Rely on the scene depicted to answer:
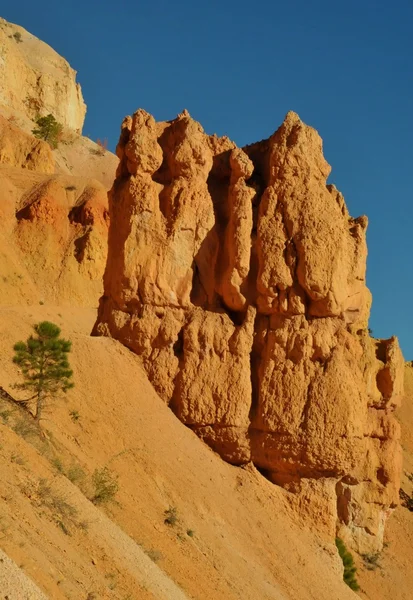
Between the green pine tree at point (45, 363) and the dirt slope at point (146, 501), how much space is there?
0.70 metres

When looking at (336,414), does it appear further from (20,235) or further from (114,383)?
(20,235)

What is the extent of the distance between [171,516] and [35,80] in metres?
73.4

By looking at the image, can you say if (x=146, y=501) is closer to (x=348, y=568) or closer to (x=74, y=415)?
(x=74, y=415)

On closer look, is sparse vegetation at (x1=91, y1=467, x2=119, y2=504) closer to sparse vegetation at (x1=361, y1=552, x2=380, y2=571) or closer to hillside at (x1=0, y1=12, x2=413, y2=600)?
hillside at (x1=0, y1=12, x2=413, y2=600)

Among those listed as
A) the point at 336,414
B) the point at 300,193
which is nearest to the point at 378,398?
the point at 336,414

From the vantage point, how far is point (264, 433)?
890 inches

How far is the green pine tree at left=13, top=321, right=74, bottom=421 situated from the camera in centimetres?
1997

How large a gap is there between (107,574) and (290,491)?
928 centimetres

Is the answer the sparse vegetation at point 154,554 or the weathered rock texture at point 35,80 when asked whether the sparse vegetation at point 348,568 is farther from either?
the weathered rock texture at point 35,80

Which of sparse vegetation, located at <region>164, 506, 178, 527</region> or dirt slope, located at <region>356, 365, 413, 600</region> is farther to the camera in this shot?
dirt slope, located at <region>356, 365, 413, 600</region>

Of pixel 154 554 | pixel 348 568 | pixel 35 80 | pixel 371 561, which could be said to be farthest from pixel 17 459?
pixel 35 80

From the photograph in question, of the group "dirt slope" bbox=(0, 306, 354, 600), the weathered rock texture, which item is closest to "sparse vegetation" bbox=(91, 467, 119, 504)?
"dirt slope" bbox=(0, 306, 354, 600)

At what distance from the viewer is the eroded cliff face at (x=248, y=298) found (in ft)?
73.8

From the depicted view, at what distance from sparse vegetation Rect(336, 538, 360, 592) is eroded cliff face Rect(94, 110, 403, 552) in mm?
2642
